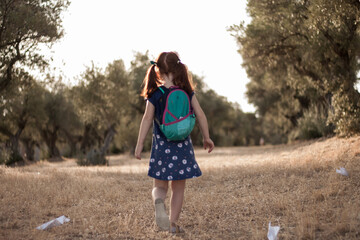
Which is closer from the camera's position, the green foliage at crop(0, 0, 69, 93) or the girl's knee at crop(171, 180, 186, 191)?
the girl's knee at crop(171, 180, 186, 191)

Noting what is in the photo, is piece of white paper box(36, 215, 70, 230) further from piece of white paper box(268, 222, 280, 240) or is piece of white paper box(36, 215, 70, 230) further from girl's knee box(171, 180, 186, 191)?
piece of white paper box(268, 222, 280, 240)

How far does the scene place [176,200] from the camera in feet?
13.3

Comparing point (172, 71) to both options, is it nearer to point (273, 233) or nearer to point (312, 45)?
point (273, 233)

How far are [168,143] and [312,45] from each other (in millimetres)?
10576

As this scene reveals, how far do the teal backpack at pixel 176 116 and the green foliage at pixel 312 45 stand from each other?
6.49 m

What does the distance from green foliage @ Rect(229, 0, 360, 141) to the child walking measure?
6.35m

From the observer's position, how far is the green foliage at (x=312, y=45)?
31.5 ft

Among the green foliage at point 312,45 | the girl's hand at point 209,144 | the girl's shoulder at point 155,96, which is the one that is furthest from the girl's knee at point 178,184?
the green foliage at point 312,45

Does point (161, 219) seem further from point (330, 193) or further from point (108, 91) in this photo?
point (108, 91)

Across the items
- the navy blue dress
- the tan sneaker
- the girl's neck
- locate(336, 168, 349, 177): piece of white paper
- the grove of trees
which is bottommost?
the tan sneaker

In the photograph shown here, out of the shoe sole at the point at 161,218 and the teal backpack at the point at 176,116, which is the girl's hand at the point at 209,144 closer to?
the teal backpack at the point at 176,116

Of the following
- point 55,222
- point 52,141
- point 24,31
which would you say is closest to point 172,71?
point 55,222

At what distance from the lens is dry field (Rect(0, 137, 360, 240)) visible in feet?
12.9

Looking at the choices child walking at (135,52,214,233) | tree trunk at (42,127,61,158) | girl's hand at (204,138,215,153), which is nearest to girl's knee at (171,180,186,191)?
child walking at (135,52,214,233)
